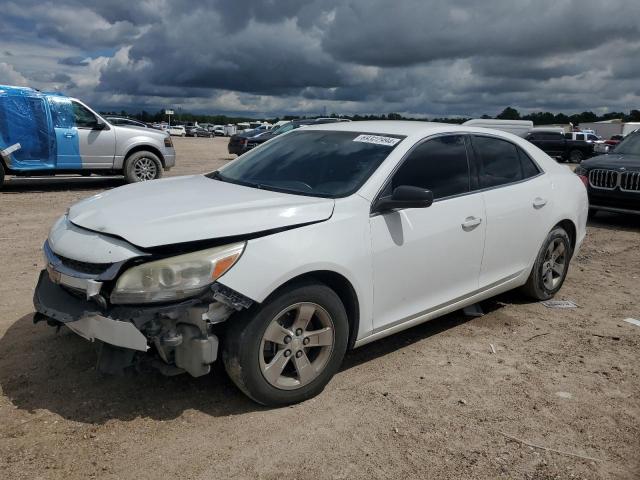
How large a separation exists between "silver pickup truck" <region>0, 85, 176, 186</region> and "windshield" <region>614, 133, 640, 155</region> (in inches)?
373

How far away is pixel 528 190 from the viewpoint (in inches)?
192

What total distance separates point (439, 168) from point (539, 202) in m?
1.31

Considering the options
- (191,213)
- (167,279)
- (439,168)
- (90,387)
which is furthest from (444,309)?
(90,387)

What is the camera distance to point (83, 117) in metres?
11.9

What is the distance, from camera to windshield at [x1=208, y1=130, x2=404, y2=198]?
→ 3770 millimetres

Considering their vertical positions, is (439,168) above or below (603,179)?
above

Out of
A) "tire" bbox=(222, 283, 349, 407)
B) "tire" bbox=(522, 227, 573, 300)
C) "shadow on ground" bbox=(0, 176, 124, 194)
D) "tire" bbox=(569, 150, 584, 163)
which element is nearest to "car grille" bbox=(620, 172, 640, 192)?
"tire" bbox=(522, 227, 573, 300)

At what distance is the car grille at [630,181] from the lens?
9.11 metres

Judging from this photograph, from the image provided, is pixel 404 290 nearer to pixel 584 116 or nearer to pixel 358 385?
pixel 358 385

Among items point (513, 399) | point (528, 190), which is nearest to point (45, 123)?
point (528, 190)

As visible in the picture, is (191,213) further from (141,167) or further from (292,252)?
(141,167)

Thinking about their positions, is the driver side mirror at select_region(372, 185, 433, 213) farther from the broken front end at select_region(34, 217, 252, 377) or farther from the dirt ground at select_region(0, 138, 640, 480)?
the dirt ground at select_region(0, 138, 640, 480)

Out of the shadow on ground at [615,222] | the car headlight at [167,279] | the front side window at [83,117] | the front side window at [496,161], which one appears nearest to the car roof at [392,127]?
the front side window at [496,161]

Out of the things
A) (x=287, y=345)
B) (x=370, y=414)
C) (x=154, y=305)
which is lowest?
(x=370, y=414)
